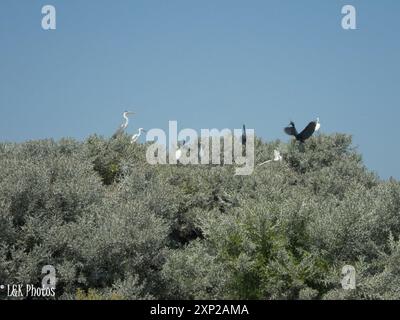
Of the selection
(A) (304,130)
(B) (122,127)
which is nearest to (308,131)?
(A) (304,130)

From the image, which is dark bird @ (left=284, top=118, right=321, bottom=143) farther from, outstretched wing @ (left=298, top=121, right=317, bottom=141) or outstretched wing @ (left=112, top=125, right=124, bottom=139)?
outstretched wing @ (left=112, top=125, right=124, bottom=139)

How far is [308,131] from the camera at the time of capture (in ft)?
81.9

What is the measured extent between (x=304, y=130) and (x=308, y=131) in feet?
0.56

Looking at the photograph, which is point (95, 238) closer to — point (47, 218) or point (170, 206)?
point (47, 218)

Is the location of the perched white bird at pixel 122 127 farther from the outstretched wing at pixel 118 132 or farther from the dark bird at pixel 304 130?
the dark bird at pixel 304 130

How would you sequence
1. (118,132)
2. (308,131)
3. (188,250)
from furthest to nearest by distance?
(308,131), (118,132), (188,250)

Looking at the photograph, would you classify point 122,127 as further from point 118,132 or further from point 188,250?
point 188,250

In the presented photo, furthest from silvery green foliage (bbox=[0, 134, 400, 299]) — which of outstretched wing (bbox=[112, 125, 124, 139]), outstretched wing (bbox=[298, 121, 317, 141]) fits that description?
outstretched wing (bbox=[298, 121, 317, 141])

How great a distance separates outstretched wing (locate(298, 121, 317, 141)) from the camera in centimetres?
2455

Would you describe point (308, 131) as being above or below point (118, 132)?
above

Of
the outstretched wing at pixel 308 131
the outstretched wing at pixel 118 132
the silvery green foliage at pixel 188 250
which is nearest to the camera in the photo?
the silvery green foliage at pixel 188 250

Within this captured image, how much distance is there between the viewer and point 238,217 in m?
12.4

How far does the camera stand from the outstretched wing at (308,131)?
24.5m

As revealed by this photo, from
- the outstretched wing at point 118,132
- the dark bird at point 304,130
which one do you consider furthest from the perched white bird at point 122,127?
the dark bird at point 304,130
